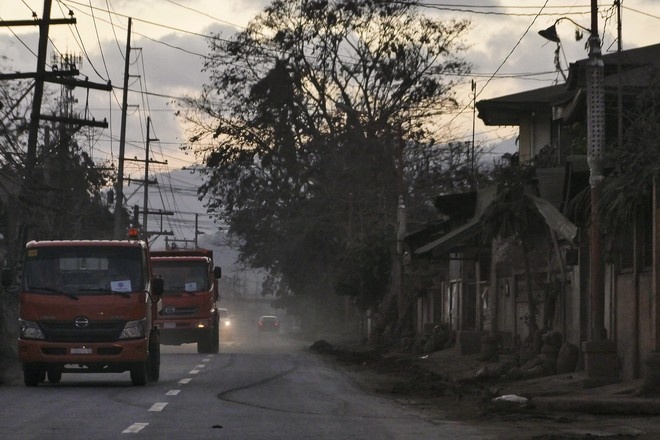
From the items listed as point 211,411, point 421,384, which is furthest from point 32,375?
point 421,384

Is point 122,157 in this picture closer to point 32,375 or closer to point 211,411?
point 32,375

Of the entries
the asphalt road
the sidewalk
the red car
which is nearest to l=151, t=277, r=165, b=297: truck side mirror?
the asphalt road

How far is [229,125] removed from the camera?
5872 cm

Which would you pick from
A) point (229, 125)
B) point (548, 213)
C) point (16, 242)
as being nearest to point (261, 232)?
point (229, 125)

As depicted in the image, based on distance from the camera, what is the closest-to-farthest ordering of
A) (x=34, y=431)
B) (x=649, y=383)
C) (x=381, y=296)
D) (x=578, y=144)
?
(x=34, y=431)
(x=649, y=383)
(x=578, y=144)
(x=381, y=296)

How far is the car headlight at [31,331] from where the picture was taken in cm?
2108

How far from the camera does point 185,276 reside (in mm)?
39250

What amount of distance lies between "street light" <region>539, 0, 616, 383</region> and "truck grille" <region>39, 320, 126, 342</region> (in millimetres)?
7358

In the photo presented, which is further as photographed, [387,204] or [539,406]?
[387,204]

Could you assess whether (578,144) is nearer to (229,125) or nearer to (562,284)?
(562,284)

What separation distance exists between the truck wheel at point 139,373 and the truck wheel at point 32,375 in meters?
1.47

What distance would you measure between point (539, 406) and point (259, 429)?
199 inches

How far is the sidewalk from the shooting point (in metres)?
16.4

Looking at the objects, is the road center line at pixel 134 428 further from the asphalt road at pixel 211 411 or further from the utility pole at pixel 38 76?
the utility pole at pixel 38 76
